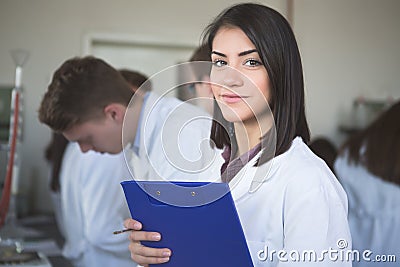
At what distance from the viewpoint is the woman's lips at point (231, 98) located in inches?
36.1

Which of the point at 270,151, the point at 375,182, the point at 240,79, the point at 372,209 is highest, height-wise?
the point at 240,79

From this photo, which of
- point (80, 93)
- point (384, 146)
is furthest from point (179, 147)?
point (384, 146)

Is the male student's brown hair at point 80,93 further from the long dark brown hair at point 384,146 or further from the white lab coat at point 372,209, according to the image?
the white lab coat at point 372,209

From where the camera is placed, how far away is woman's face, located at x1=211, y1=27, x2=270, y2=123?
91 centimetres

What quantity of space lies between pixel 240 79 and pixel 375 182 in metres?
1.42

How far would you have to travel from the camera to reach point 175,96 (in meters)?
1.12

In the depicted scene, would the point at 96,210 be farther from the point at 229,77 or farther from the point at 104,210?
the point at 229,77

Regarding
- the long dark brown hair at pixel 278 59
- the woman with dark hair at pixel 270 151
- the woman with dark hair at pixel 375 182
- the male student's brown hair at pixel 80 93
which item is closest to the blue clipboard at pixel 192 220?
the woman with dark hair at pixel 270 151

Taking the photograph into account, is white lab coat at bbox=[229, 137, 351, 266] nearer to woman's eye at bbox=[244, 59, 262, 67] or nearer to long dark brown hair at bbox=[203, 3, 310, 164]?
long dark brown hair at bbox=[203, 3, 310, 164]

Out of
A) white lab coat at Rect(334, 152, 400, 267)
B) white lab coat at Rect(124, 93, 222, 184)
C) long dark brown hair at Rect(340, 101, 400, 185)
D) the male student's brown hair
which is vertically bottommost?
white lab coat at Rect(334, 152, 400, 267)

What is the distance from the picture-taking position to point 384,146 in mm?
2053

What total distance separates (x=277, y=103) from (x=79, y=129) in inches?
29.2

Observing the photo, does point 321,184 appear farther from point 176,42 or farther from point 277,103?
point 176,42

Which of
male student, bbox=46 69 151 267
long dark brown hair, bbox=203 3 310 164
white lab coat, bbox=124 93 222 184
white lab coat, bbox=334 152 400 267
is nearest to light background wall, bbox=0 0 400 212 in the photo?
white lab coat, bbox=334 152 400 267
